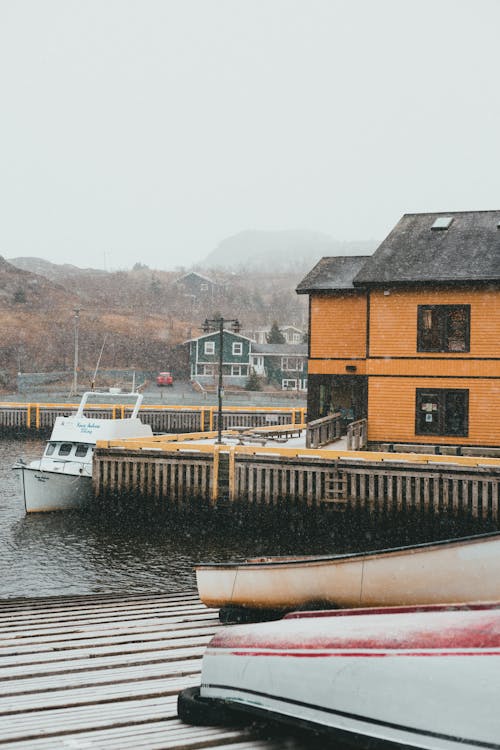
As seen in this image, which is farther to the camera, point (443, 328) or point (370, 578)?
point (443, 328)

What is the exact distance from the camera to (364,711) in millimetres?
4855

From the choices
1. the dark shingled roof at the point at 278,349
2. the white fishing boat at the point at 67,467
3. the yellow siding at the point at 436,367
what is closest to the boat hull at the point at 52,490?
the white fishing boat at the point at 67,467

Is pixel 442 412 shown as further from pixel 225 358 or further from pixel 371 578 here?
pixel 225 358

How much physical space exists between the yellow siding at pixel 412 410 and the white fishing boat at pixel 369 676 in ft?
71.0

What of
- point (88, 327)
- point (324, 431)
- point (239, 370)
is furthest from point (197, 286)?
point (324, 431)

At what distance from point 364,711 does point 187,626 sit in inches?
171

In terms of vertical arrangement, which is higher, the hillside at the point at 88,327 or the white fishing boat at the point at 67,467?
the hillside at the point at 88,327

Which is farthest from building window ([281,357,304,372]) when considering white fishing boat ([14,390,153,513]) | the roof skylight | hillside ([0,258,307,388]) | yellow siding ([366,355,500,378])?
white fishing boat ([14,390,153,513])

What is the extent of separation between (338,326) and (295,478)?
31.1ft

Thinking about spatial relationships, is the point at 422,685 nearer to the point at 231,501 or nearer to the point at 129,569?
the point at 129,569

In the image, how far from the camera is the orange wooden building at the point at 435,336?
2647 cm

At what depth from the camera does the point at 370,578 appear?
284 inches

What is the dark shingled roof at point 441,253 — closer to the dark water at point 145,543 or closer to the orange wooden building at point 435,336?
the orange wooden building at point 435,336

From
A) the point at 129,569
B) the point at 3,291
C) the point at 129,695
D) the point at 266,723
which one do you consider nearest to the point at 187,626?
the point at 129,695
